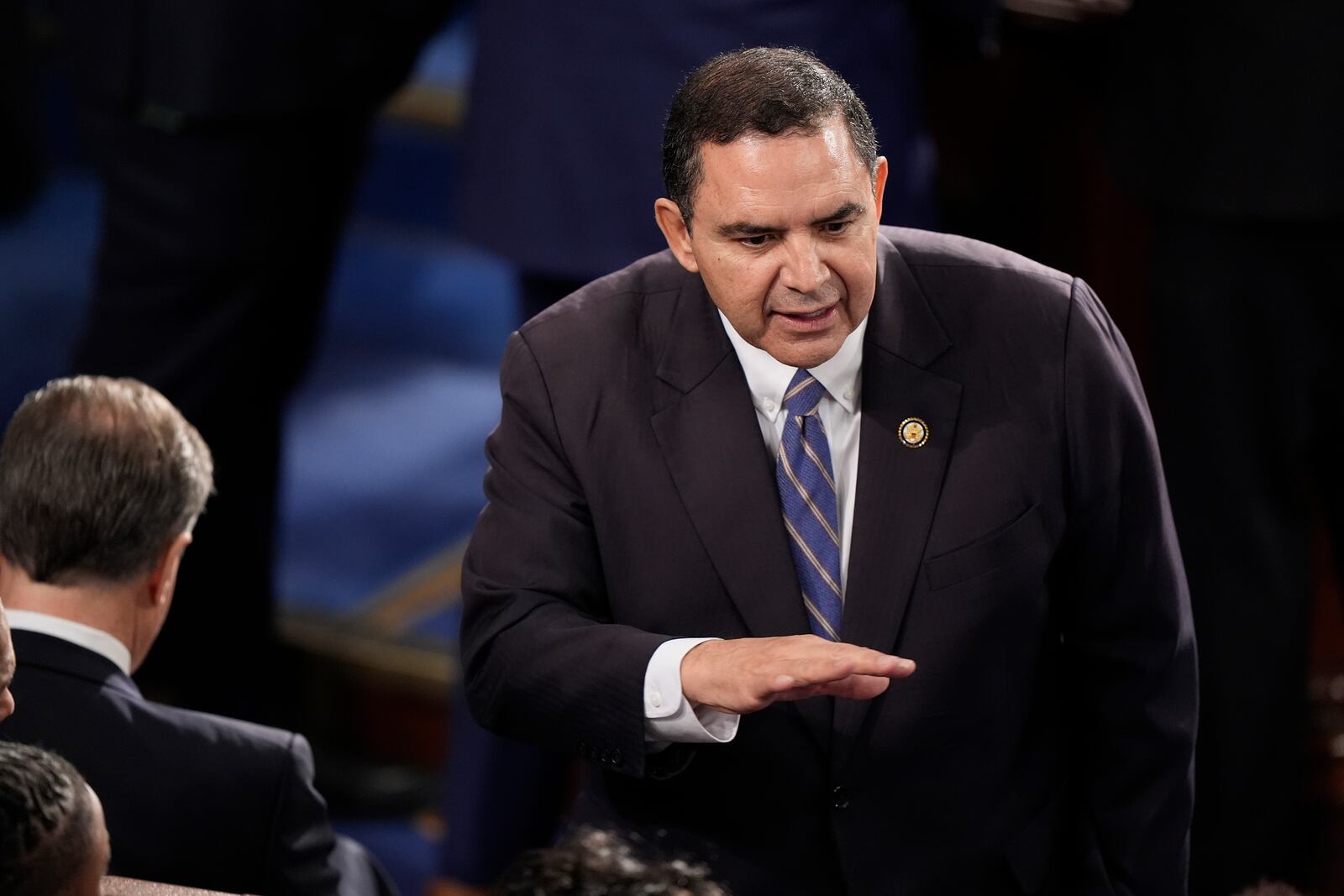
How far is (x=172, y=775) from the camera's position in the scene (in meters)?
2.12

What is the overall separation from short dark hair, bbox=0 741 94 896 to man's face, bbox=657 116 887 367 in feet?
2.41

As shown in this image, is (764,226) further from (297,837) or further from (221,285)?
(221,285)

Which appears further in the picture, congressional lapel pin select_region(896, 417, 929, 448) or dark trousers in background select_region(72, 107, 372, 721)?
dark trousers in background select_region(72, 107, 372, 721)

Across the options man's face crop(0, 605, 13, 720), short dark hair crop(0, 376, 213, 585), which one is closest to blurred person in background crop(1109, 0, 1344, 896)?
short dark hair crop(0, 376, 213, 585)

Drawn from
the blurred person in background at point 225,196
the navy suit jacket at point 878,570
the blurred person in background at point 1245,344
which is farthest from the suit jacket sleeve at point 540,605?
the blurred person in background at point 225,196

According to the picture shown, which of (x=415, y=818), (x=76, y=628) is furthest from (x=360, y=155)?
(x=76, y=628)

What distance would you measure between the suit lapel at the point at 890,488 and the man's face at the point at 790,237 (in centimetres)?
11

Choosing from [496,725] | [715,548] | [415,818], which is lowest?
[415,818]

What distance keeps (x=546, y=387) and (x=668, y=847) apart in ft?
1.59

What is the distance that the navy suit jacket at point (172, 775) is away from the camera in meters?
2.11

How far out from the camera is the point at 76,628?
7.20 ft

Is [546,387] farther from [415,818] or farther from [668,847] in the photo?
[415,818]

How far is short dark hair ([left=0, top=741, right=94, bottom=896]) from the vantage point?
1.56 metres

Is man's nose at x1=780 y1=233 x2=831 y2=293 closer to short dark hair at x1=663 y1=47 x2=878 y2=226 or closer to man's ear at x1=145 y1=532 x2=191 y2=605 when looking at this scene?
short dark hair at x1=663 y1=47 x2=878 y2=226
